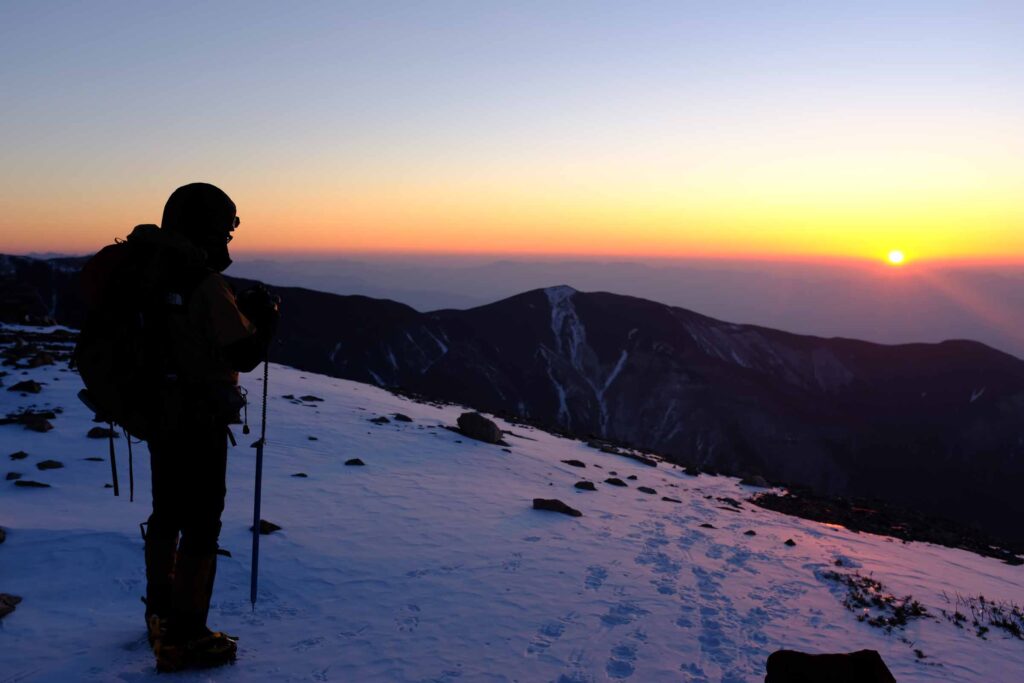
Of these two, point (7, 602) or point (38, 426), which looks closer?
point (7, 602)

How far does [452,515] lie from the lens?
37.3 feet

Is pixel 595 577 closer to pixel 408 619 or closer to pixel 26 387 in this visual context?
pixel 408 619

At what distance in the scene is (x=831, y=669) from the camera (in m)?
4.86

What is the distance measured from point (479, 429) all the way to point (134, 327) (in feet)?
56.7

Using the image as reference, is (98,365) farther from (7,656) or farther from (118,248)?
(7,656)

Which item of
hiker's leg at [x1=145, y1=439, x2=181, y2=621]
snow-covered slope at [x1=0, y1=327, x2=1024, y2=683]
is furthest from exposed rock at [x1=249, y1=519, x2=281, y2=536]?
hiker's leg at [x1=145, y1=439, x2=181, y2=621]

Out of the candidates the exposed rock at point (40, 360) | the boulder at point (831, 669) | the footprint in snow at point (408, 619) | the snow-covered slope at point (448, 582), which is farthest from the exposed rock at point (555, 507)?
the exposed rock at point (40, 360)

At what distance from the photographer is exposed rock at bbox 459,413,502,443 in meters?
21.0

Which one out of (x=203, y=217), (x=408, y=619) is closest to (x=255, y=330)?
(x=203, y=217)

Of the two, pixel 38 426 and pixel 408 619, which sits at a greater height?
pixel 408 619

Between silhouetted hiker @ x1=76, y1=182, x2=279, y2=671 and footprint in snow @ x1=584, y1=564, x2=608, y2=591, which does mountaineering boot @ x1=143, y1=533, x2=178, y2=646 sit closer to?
silhouetted hiker @ x1=76, y1=182, x2=279, y2=671

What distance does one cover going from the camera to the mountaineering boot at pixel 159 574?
4816 millimetres

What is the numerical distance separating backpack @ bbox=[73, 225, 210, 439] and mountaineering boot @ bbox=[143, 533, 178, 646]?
3.41 ft

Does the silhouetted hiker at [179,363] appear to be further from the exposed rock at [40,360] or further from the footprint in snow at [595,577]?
the exposed rock at [40,360]
